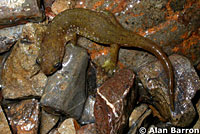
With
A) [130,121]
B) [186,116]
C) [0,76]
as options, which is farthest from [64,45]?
[186,116]

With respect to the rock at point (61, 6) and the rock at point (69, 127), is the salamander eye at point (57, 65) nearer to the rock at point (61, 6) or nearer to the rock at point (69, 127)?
the rock at point (69, 127)

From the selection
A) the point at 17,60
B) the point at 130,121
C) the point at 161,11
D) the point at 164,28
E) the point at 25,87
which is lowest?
the point at 130,121

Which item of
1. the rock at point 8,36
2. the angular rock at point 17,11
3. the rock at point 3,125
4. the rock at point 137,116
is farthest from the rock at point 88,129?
the angular rock at point 17,11

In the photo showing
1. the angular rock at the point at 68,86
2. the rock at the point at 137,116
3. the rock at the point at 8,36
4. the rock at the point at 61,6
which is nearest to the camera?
the angular rock at the point at 68,86

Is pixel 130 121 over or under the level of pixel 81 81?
under

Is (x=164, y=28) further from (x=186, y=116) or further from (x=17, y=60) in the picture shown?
(x=17, y=60)

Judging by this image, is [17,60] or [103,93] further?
[17,60]

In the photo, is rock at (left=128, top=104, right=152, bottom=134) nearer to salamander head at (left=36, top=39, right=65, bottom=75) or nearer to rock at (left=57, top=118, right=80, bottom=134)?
rock at (left=57, top=118, right=80, bottom=134)
